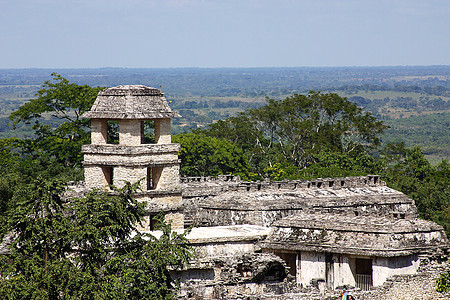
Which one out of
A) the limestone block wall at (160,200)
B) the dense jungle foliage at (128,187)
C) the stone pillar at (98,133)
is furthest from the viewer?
the stone pillar at (98,133)

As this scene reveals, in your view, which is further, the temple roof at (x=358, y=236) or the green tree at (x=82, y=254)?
the temple roof at (x=358, y=236)

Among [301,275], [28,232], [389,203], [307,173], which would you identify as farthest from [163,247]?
[307,173]

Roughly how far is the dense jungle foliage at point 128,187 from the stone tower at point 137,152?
2224 millimetres

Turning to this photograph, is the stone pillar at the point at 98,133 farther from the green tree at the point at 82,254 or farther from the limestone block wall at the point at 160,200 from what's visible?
the green tree at the point at 82,254

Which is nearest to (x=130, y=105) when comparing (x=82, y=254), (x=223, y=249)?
(x=223, y=249)

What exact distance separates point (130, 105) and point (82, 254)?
8.49m

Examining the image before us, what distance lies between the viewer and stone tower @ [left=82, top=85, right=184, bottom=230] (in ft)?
93.8

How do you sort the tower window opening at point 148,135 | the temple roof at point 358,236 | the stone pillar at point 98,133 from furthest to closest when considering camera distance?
the tower window opening at point 148,135 → the stone pillar at point 98,133 → the temple roof at point 358,236

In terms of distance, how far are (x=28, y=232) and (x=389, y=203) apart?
17.9 metres

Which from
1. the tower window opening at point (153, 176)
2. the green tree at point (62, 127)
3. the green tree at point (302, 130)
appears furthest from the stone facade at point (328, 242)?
the green tree at point (302, 130)

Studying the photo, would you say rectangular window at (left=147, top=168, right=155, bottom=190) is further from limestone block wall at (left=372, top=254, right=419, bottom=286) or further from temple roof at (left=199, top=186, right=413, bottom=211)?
limestone block wall at (left=372, top=254, right=419, bottom=286)

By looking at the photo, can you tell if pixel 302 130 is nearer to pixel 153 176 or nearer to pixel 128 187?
pixel 153 176

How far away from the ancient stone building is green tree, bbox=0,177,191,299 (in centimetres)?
163

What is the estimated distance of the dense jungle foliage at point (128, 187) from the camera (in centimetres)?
2041
